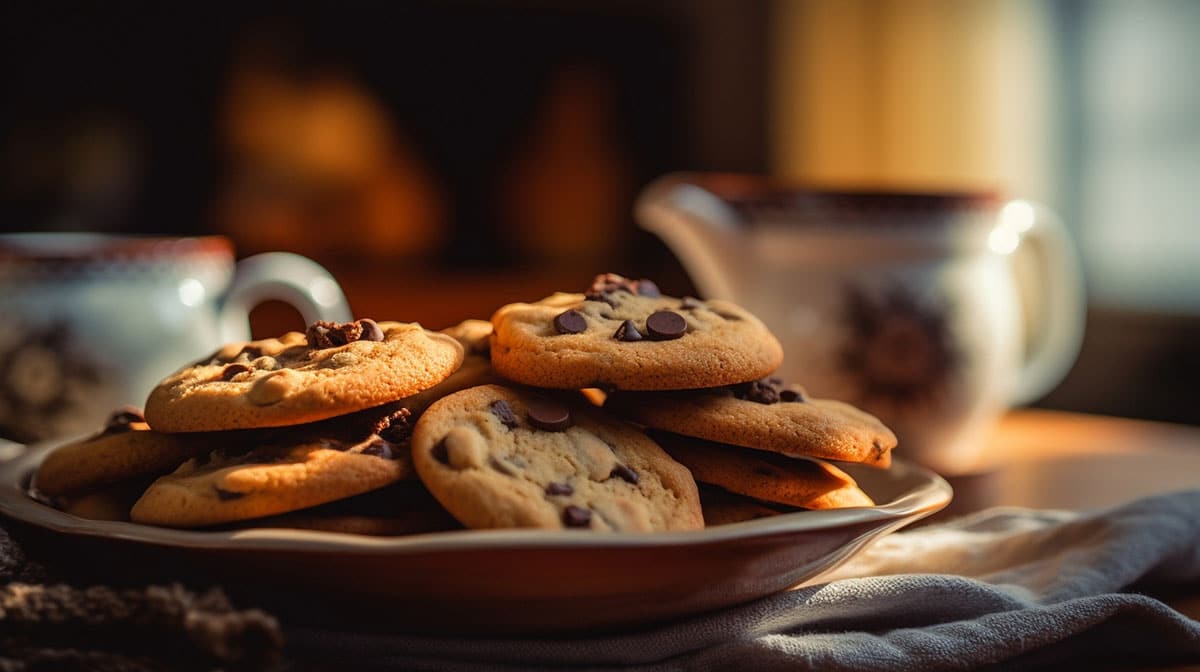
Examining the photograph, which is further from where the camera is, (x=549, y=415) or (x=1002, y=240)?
(x=1002, y=240)

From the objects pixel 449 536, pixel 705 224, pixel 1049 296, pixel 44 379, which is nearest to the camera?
pixel 449 536

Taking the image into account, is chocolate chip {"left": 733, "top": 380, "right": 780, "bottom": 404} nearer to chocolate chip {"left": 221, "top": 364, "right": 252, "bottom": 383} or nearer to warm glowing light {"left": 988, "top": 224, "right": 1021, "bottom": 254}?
chocolate chip {"left": 221, "top": 364, "right": 252, "bottom": 383}

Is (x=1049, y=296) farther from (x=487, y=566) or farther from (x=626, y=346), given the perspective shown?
(x=487, y=566)

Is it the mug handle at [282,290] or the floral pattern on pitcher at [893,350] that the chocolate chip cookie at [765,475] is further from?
the mug handle at [282,290]

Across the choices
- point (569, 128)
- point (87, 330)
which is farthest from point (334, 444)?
point (569, 128)

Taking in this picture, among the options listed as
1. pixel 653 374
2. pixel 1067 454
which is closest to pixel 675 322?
pixel 653 374

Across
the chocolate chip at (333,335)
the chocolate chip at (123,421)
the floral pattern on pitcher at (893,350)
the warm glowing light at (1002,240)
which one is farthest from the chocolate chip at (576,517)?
the warm glowing light at (1002,240)
